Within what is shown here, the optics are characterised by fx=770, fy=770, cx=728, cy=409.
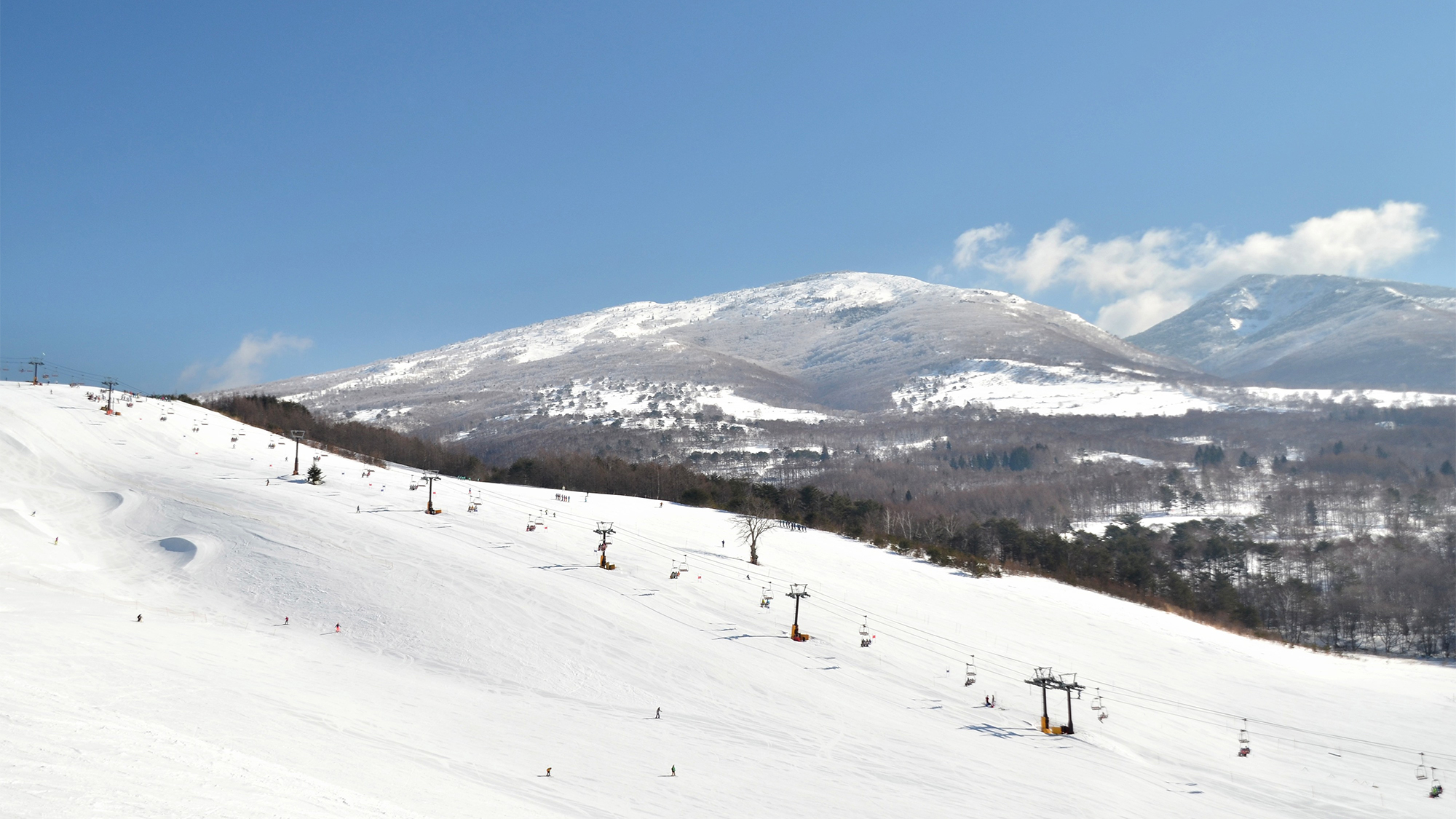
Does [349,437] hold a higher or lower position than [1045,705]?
higher

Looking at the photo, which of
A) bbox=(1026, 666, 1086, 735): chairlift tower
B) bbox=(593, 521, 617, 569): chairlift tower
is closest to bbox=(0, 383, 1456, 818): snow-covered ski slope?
bbox=(1026, 666, 1086, 735): chairlift tower

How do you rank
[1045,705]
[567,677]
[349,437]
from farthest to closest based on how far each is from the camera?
[349,437]
[1045,705]
[567,677]

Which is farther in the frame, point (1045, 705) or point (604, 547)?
point (604, 547)

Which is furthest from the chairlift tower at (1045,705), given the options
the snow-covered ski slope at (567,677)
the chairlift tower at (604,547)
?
the chairlift tower at (604,547)

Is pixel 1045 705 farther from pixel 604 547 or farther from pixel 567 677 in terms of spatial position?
pixel 604 547

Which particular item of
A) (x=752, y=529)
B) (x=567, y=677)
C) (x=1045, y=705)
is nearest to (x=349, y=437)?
(x=752, y=529)

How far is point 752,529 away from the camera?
5981 cm

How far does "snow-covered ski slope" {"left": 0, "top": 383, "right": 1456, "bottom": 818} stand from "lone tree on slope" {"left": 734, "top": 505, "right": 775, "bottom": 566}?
161cm

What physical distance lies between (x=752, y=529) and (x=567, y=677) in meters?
25.6

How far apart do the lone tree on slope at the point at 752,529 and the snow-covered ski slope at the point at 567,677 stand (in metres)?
1.61

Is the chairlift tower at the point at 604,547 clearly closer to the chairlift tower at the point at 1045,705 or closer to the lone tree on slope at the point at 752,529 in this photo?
the lone tree on slope at the point at 752,529

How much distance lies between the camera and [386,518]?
56.8 metres

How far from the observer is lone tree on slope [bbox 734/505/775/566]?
58853 mm

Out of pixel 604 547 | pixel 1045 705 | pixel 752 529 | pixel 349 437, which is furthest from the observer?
pixel 349 437
